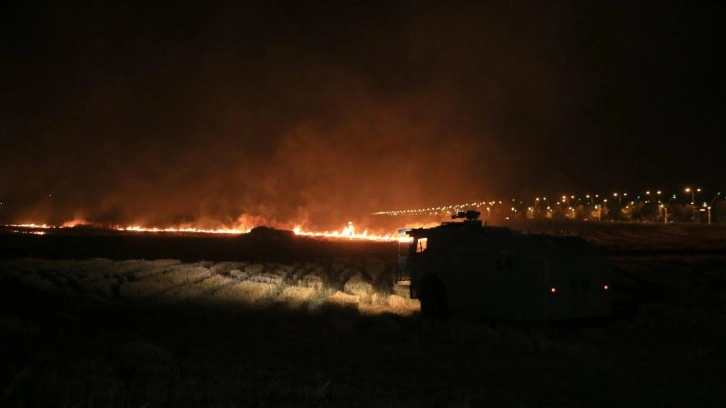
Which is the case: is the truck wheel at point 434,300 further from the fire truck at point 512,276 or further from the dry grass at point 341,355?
the dry grass at point 341,355

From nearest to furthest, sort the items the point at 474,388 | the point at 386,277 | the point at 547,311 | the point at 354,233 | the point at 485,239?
1. the point at 474,388
2. the point at 547,311
3. the point at 485,239
4. the point at 386,277
5. the point at 354,233

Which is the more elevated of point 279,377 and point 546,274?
point 546,274

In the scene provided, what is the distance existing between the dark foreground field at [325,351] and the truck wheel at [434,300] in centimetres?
44

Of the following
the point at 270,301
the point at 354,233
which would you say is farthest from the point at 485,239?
the point at 354,233

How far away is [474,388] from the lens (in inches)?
434

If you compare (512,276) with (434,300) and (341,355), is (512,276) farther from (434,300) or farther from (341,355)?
(341,355)

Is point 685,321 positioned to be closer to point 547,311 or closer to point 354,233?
point 547,311

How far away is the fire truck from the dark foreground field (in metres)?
0.52

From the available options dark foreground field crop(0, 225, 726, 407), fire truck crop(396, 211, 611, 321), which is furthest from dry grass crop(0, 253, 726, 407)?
fire truck crop(396, 211, 611, 321)

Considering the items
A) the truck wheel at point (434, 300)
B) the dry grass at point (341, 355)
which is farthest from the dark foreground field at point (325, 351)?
the truck wheel at point (434, 300)

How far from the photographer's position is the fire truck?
15.9 metres

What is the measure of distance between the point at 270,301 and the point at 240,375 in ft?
33.4

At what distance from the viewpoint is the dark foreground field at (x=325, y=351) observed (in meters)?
10.2

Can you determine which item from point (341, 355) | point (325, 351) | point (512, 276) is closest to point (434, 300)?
point (512, 276)
